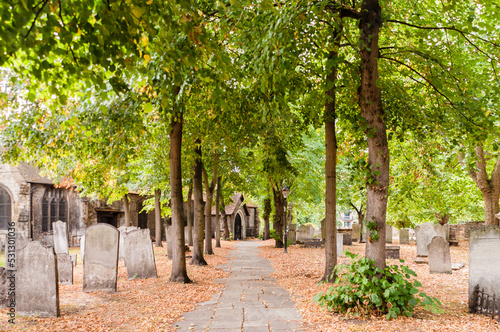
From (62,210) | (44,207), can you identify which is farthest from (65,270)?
(62,210)

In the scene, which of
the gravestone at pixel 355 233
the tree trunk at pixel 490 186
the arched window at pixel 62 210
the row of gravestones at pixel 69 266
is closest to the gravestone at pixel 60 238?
the row of gravestones at pixel 69 266

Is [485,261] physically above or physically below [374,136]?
below

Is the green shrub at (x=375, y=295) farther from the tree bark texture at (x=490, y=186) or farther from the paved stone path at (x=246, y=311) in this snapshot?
the tree bark texture at (x=490, y=186)

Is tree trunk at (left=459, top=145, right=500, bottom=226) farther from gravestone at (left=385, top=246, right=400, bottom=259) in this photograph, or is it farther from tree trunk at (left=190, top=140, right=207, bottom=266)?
tree trunk at (left=190, top=140, right=207, bottom=266)

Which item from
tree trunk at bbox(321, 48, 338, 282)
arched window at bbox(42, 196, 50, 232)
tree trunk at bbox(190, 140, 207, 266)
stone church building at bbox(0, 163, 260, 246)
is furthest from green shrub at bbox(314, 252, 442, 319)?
arched window at bbox(42, 196, 50, 232)

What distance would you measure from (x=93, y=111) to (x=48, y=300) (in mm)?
4071

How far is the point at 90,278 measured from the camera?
9039 mm

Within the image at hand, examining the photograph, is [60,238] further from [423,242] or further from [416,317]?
[423,242]

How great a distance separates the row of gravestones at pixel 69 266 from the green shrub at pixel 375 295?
474 cm

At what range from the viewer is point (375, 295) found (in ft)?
19.2

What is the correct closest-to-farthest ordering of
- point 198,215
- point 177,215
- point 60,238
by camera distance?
point 177,215, point 198,215, point 60,238

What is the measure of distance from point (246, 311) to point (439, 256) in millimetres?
7282

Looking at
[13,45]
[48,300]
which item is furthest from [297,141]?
[13,45]

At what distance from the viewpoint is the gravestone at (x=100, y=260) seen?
29.6 ft
